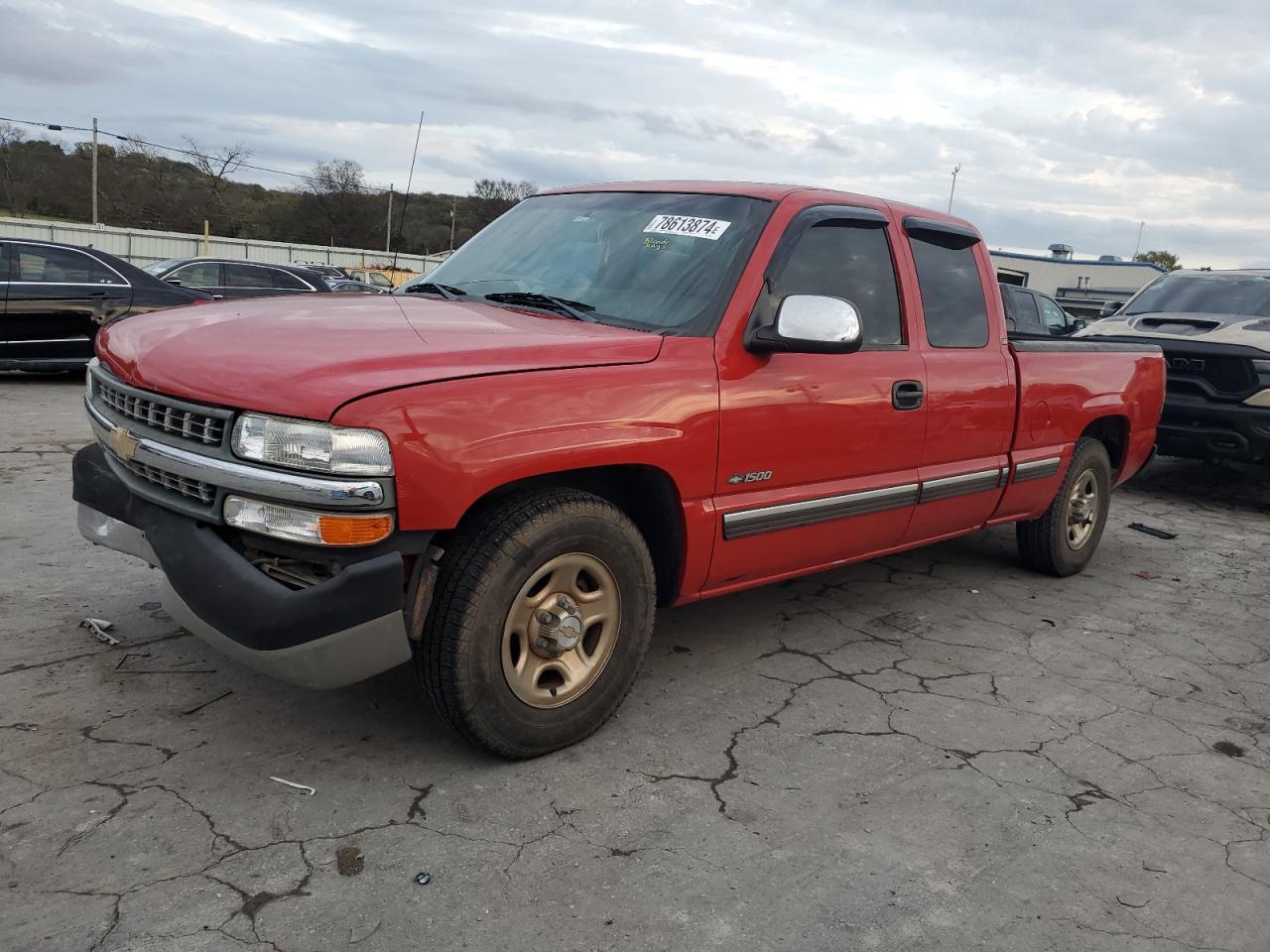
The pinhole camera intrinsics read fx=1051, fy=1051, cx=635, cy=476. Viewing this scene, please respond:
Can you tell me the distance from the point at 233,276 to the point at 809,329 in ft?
45.0

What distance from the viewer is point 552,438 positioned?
2.98 m

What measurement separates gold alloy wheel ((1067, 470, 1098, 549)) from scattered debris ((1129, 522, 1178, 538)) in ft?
5.09

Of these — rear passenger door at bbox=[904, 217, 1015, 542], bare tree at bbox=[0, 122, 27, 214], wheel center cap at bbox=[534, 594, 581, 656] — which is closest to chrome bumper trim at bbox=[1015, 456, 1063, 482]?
rear passenger door at bbox=[904, 217, 1015, 542]

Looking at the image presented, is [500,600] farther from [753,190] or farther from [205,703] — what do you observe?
[753,190]

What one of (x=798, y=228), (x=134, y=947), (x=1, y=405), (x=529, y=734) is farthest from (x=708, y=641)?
(x=1, y=405)

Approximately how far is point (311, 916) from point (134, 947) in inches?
14.2

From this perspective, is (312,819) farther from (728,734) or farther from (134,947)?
(728,734)

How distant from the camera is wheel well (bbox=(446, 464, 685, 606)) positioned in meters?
3.35

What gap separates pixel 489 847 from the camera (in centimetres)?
271

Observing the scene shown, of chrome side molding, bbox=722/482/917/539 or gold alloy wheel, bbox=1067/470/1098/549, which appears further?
gold alloy wheel, bbox=1067/470/1098/549

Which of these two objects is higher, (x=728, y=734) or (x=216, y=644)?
(x=216, y=644)

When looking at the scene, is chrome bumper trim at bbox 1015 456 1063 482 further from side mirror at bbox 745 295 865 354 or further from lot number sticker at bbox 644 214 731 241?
lot number sticker at bbox 644 214 731 241

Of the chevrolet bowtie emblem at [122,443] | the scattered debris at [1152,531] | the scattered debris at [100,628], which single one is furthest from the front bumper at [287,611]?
the scattered debris at [1152,531]

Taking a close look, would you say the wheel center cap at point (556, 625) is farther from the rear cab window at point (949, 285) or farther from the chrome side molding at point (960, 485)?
the rear cab window at point (949, 285)
